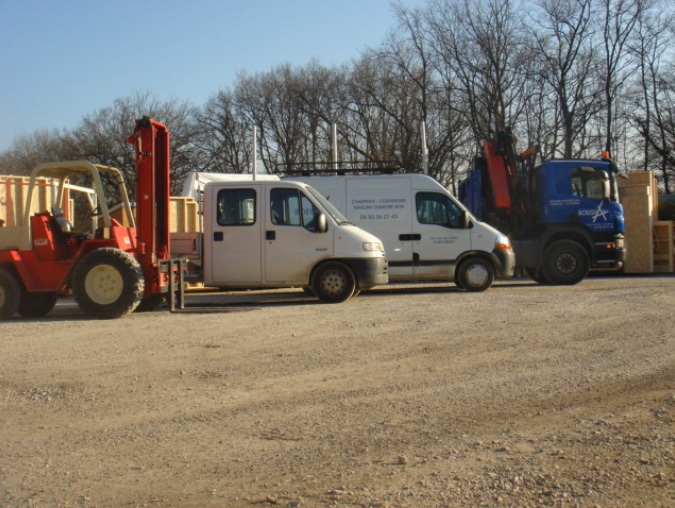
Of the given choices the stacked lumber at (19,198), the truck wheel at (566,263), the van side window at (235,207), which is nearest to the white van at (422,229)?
the truck wheel at (566,263)

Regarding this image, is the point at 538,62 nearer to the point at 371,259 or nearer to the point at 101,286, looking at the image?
the point at 371,259

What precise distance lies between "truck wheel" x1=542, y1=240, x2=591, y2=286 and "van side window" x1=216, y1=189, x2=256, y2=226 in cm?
714

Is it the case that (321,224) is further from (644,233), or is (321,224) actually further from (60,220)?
(644,233)

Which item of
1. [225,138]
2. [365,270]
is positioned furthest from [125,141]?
[365,270]

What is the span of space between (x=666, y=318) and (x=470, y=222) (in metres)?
5.25

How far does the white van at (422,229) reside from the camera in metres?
14.7

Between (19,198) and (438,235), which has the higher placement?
(19,198)

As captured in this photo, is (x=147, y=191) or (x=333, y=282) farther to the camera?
(x=333, y=282)

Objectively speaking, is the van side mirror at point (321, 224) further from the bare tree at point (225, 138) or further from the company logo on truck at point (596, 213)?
the bare tree at point (225, 138)

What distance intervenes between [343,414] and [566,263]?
12112mm

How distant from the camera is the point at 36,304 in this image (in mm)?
11938

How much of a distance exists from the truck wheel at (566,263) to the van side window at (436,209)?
3.10m

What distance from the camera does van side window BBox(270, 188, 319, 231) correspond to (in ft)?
42.5

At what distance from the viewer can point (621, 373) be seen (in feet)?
22.0
